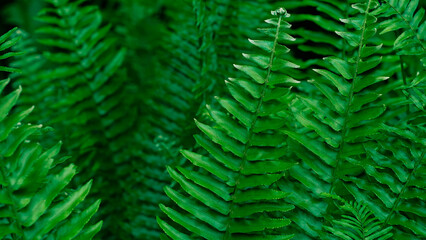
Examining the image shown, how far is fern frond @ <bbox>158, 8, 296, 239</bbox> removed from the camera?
0.80 m

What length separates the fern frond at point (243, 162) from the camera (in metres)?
0.80

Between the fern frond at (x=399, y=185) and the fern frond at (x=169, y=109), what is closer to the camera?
the fern frond at (x=399, y=185)

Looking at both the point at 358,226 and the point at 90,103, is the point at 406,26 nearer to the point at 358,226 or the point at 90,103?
the point at 358,226

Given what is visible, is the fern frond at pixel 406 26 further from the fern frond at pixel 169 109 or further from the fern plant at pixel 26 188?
the fern plant at pixel 26 188

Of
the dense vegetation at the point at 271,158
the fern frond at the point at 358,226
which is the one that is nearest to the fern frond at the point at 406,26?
the dense vegetation at the point at 271,158

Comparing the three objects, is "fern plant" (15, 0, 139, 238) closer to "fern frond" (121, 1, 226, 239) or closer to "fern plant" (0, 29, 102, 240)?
"fern frond" (121, 1, 226, 239)

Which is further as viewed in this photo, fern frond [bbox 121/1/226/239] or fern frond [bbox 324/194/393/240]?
fern frond [bbox 121/1/226/239]

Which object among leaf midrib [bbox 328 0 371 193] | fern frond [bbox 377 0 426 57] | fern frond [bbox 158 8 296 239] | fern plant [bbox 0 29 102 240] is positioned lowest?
fern plant [bbox 0 29 102 240]

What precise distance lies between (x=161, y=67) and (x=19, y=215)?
2.83 ft

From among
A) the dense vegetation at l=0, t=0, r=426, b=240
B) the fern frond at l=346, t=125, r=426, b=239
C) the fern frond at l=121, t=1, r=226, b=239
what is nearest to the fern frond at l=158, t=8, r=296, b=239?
the dense vegetation at l=0, t=0, r=426, b=240

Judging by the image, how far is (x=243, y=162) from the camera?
2.69 ft

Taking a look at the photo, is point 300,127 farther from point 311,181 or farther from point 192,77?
point 192,77

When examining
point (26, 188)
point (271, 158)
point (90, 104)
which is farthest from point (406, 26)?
point (90, 104)

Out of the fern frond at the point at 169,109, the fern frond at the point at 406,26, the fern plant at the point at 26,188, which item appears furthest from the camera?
the fern frond at the point at 169,109
